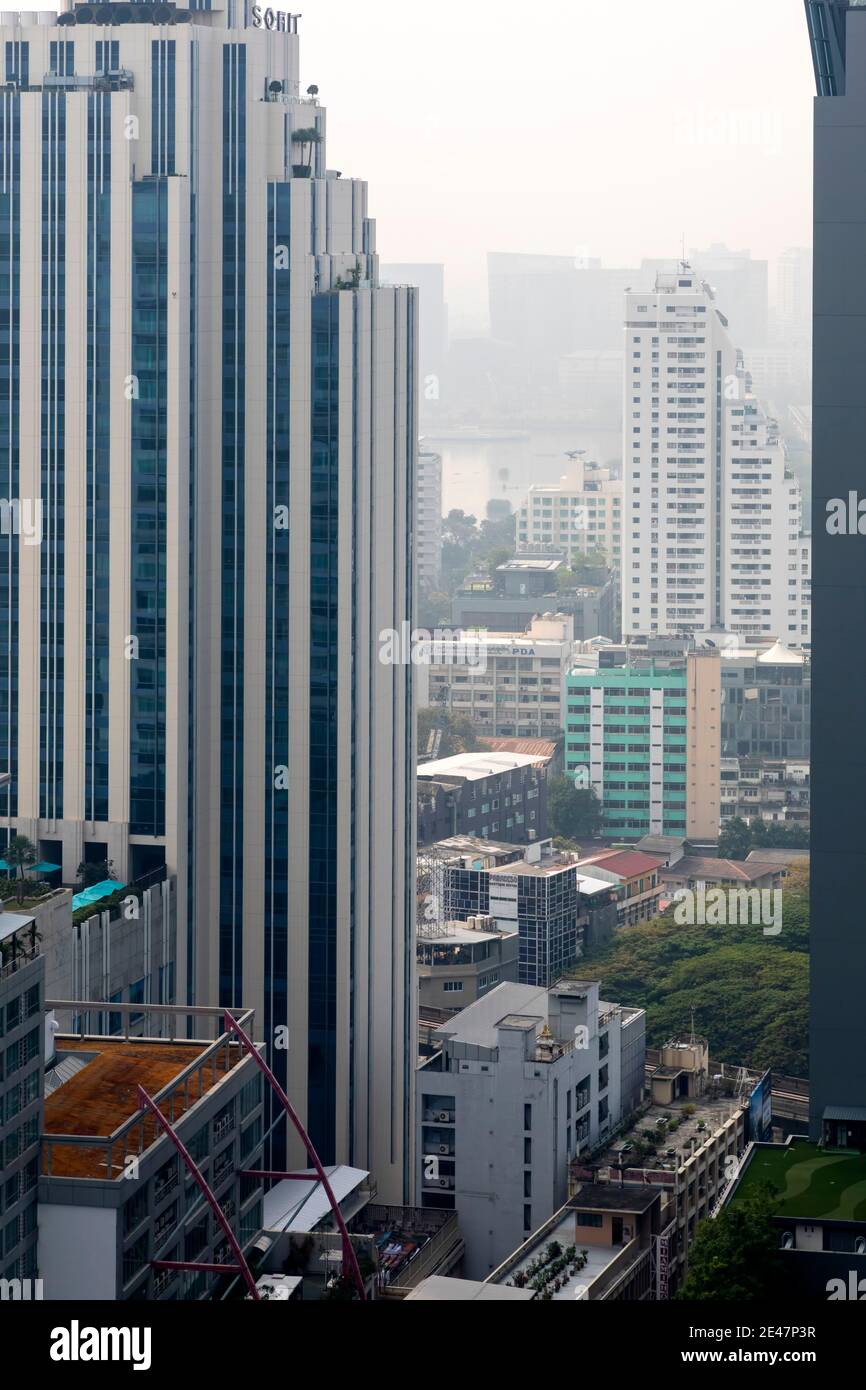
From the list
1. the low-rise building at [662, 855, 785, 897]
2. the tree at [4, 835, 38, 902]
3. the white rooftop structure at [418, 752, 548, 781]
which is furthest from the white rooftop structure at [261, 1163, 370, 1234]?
the white rooftop structure at [418, 752, 548, 781]

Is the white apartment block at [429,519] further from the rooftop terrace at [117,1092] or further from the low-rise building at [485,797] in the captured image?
the rooftop terrace at [117,1092]

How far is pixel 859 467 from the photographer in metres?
5.82

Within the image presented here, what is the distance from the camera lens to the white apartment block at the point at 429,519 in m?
36.3

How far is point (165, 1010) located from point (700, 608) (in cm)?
2482

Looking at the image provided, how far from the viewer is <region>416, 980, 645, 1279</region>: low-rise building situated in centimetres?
1155

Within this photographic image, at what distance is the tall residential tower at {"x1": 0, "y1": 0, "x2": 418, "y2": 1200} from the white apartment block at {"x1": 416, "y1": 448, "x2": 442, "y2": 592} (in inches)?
880

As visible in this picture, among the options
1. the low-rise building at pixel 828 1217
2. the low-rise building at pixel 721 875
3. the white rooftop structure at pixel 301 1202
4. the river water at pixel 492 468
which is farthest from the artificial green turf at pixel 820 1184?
the river water at pixel 492 468

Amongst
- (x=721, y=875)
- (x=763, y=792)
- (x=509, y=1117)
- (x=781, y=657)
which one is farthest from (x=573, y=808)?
(x=509, y=1117)

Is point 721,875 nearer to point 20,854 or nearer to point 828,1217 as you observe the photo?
point 20,854

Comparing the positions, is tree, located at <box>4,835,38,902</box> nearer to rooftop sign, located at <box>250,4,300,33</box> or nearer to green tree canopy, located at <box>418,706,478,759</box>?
rooftop sign, located at <box>250,4,300,33</box>

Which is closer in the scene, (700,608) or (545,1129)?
(545,1129)

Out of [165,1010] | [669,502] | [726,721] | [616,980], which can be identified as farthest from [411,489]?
[669,502]

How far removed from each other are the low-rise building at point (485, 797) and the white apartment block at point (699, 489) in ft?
17.9

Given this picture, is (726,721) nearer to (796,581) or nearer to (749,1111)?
(796,581)
